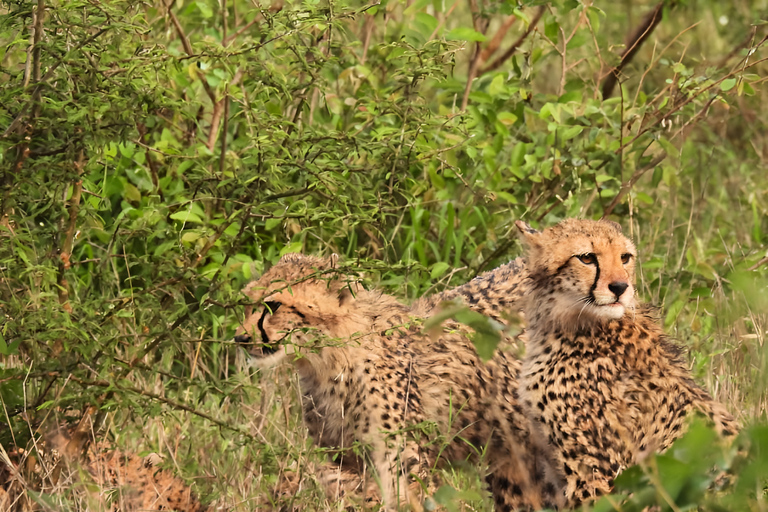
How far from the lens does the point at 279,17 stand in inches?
153

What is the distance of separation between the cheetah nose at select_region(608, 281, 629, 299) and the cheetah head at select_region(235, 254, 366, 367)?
3.30ft

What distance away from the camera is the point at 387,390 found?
4.30m

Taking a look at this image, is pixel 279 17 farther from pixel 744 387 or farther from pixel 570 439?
pixel 744 387

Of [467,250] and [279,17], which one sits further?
[467,250]

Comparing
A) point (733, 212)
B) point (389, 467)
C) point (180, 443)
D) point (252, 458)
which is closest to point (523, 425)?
point (389, 467)

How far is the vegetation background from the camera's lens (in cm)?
379

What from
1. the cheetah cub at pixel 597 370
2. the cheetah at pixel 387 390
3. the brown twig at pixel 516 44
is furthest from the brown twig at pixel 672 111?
the cheetah at pixel 387 390

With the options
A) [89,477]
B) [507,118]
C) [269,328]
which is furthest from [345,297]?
[507,118]

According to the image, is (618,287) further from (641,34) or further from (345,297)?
(641,34)

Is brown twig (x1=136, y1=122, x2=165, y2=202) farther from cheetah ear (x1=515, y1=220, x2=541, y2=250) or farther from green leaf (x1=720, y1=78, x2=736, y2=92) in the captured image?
green leaf (x1=720, y1=78, x2=736, y2=92)

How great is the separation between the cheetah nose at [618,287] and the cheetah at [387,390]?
602mm

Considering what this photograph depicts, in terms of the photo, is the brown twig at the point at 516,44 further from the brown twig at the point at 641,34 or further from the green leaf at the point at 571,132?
the green leaf at the point at 571,132

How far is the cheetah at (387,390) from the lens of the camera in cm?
419

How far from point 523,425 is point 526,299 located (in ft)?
1.68
